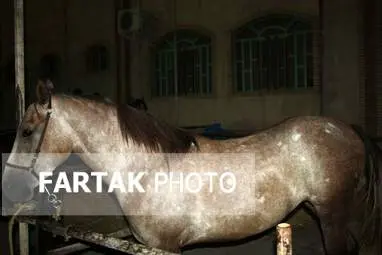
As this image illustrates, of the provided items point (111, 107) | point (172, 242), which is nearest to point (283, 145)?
point (172, 242)

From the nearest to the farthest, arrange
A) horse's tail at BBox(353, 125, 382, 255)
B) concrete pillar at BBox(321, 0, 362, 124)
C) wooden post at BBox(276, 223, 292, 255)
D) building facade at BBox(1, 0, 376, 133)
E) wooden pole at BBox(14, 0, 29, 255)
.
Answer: wooden post at BBox(276, 223, 292, 255)
horse's tail at BBox(353, 125, 382, 255)
wooden pole at BBox(14, 0, 29, 255)
concrete pillar at BBox(321, 0, 362, 124)
building facade at BBox(1, 0, 376, 133)

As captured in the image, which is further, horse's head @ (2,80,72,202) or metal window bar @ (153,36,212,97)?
metal window bar @ (153,36,212,97)

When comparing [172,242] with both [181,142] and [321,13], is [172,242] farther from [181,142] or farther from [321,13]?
[321,13]

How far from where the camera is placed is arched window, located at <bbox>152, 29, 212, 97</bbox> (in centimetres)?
1107

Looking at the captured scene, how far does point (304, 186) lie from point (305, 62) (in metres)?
7.42

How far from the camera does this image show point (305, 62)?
970 centimetres

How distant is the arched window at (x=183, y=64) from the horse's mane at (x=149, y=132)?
8315 mm

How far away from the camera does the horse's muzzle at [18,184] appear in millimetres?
2562

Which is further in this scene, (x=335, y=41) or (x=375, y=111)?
(x=335, y=41)

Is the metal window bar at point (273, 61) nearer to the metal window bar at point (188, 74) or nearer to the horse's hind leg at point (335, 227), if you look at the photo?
the metal window bar at point (188, 74)

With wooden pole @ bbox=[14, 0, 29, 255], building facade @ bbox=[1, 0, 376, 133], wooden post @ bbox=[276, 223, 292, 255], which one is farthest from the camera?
building facade @ bbox=[1, 0, 376, 133]

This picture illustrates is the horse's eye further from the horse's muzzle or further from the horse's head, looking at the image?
the horse's muzzle

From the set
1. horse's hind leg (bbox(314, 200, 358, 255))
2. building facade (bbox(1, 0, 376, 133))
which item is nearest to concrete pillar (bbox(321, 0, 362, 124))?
building facade (bbox(1, 0, 376, 133))

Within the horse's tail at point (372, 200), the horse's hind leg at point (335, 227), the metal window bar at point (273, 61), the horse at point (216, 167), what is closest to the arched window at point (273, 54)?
the metal window bar at point (273, 61)
